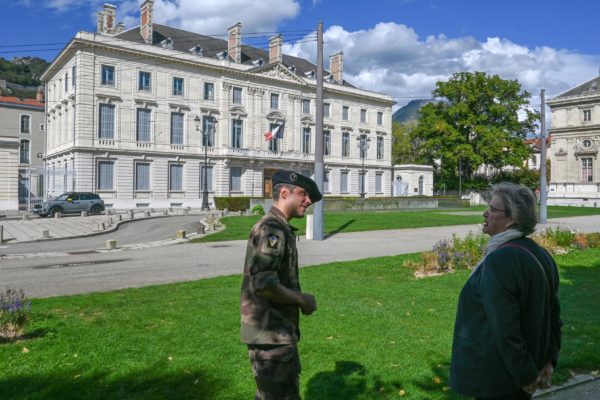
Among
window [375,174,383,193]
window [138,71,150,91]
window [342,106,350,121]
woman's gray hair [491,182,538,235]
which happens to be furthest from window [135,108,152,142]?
woman's gray hair [491,182,538,235]

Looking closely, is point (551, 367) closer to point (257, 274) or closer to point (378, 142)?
point (257, 274)

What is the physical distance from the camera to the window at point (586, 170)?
6479 cm

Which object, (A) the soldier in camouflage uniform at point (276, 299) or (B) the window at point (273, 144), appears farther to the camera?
(B) the window at point (273, 144)

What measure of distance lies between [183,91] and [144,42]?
19.1 ft

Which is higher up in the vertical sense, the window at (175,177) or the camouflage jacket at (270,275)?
the window at (175,177)

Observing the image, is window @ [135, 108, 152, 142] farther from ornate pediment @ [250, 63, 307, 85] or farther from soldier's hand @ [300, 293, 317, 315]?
soldier's hand @ [300, 293, 317, 315]

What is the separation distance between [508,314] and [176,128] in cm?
4987

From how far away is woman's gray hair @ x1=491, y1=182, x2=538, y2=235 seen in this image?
2.88 meters

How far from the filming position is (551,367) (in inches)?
115

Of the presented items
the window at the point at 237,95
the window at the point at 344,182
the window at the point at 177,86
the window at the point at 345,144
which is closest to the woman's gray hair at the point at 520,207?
the window at the point at 177,86

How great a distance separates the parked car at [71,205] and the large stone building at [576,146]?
5475cm

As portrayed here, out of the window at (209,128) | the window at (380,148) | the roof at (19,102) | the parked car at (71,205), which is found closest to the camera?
the parked car at (71,205)

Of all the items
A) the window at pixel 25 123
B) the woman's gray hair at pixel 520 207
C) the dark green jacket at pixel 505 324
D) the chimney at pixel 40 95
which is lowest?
the dark green jacket at pixel 505 324

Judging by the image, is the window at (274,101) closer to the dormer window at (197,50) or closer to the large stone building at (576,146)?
the dormer window at (197,50)
